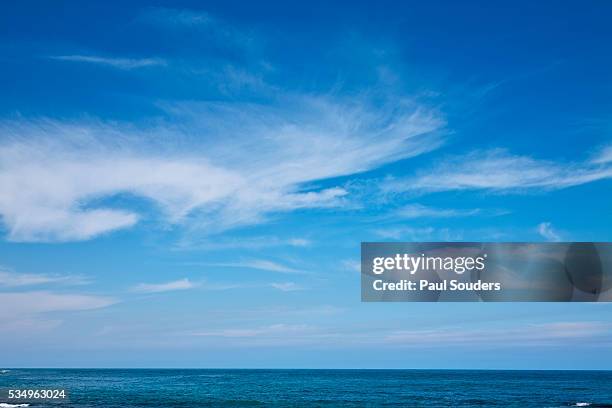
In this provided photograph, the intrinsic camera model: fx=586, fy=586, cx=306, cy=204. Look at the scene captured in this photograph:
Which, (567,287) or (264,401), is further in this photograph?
(264,401)

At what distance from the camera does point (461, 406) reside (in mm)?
47969

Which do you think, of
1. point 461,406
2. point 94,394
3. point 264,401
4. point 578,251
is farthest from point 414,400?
point 578,251

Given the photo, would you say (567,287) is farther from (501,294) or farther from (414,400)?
(414,400)

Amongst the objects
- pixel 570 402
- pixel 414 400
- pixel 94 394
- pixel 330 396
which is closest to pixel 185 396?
pixel 94 394

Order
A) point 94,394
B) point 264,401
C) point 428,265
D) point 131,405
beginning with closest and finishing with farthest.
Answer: point 428,265
point 131,405
point 264,401
point 94,394

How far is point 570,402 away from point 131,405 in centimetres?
3813

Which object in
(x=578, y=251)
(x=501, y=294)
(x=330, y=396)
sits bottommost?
(x=330, y=396)

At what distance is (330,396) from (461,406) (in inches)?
558

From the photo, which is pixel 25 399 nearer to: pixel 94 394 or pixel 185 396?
pixel 94 394

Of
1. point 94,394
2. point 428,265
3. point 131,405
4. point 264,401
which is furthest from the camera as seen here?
point 94,394

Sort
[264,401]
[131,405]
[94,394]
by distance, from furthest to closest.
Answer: [94,394], [264,401], [131,405]

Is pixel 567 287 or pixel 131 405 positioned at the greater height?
pixel 567 287

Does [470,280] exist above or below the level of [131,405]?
above

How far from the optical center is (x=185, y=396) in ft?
183
